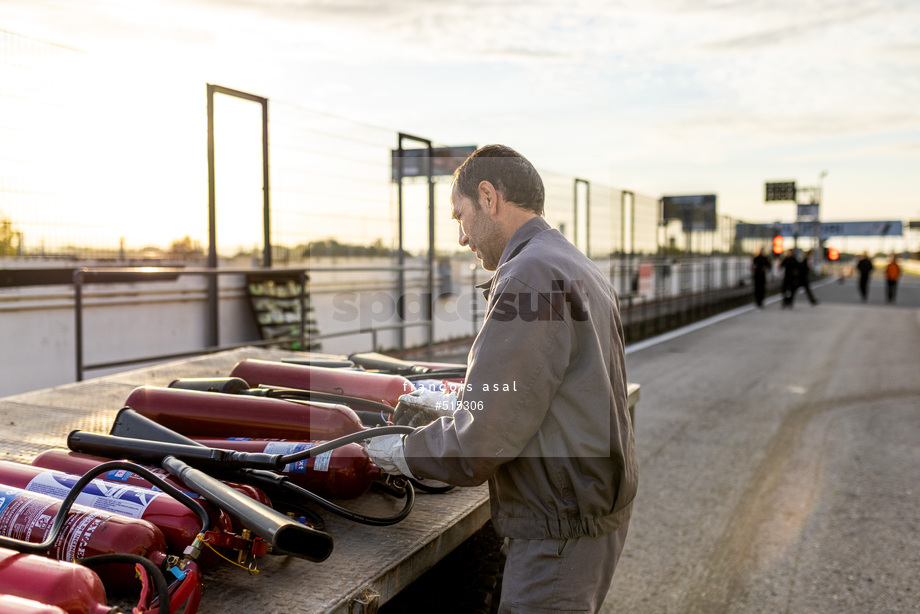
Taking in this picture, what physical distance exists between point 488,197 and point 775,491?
4012 millimetres

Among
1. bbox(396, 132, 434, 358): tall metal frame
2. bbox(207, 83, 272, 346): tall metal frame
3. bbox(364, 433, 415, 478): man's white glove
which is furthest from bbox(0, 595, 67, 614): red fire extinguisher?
bbox(396, 132, 434, 358): tall metal frame

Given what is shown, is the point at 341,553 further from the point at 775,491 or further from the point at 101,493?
the point at 775,491

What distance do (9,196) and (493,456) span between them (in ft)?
17.6

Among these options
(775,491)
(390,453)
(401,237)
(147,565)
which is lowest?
(775,491)

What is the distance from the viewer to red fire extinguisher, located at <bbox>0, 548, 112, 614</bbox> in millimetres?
1344

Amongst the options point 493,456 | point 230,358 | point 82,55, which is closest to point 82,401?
point 230,358

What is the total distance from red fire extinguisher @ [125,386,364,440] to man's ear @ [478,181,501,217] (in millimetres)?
828

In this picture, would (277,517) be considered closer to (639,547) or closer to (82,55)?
(639,547)

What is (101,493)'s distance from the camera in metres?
1.82

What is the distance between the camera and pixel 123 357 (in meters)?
6.82

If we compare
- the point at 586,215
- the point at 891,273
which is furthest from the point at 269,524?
the point at 891,273

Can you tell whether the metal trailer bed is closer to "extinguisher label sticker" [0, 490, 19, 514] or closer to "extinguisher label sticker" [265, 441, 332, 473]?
"extinguisher label sticker" [265, 441, 332, 473]

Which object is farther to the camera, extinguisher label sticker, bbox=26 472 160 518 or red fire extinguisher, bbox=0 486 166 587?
extinguisher label sticker, bbox=26 472 160 518

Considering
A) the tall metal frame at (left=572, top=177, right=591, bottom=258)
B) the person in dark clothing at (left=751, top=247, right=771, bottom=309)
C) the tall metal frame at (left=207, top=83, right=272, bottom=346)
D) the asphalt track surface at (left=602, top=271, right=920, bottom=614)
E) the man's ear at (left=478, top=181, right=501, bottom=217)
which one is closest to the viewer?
the man's ear at (left=478, top=181, right=501, bottom=217)
